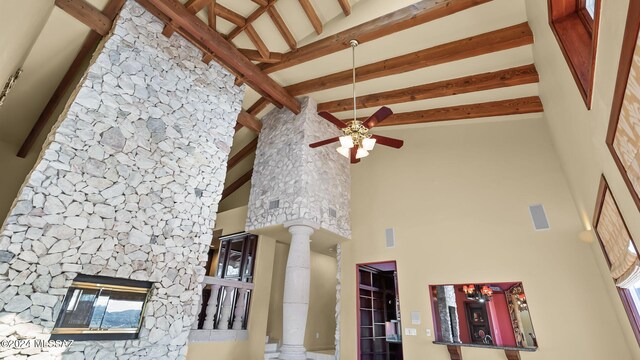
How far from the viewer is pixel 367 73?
584 cm

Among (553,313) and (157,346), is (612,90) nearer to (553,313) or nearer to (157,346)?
Answer: (553,313)

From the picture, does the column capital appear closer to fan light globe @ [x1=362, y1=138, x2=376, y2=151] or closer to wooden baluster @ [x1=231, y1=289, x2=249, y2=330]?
wooden baluster @ [x1=231, y1=289, x2=249, y2=330]

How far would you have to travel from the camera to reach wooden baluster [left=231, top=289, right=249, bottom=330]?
237 inches

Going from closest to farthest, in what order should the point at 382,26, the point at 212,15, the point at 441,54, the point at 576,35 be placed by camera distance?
the point at 576,35, the point at 382,26, the point at 441,54, the point at 212,15

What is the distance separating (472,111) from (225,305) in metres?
6.42

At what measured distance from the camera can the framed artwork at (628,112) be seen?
5.42 ft

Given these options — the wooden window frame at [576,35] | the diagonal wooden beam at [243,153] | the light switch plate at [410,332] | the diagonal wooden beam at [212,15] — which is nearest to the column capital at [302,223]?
the light switch plate at [410,332]

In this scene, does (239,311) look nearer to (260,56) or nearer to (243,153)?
(243,153)

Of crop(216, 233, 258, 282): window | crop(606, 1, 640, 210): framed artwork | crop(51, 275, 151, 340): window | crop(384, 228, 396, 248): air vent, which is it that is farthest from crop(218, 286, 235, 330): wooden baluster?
crop(606, 1, 640, 210): framed artwork

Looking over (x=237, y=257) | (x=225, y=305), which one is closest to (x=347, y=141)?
(x=225, y=305)

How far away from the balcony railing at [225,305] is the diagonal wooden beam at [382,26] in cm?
462

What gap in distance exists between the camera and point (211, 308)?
5648 mm

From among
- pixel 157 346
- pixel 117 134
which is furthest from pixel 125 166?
pixel 157 346

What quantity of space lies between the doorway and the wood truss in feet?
12.0
